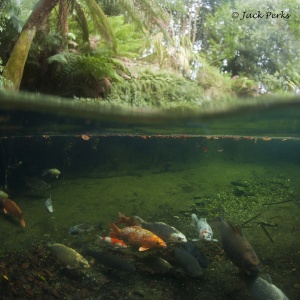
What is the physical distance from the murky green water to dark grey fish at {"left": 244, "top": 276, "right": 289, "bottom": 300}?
638 mm

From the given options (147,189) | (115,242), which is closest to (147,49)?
(147,189)

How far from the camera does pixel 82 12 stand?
32.3 feet

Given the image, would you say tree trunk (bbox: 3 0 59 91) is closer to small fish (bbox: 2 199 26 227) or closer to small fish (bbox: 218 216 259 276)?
small fish (bbox: 2 199 26 227)

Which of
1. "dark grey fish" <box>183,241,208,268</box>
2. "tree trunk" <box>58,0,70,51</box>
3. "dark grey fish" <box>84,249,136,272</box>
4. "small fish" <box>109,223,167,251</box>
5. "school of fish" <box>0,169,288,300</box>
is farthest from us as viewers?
"tree trunk" <box>58,0,70,51</box>

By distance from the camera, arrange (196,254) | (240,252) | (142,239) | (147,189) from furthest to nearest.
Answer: (147,189) < (196,254) < (142,239) < (240,252)

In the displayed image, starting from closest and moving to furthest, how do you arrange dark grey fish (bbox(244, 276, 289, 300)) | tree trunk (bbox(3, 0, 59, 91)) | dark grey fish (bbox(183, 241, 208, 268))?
dark grey fish (bbox(244, 276, 289, 300)) → dark grey fish (bbox(183, 241, 208, 268)) → tree trunk (bbox(3, 0, 59, 91))

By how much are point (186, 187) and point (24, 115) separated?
5750 mm

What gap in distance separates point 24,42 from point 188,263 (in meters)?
7.55

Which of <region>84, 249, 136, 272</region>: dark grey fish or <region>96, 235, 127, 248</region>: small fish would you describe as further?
<region>96, 235, 127, 248</region>: small fish

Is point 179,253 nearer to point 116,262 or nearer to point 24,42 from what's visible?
point 116,262

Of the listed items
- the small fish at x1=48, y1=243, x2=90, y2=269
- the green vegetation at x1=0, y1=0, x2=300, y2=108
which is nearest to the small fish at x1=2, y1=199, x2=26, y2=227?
the small fish at x1=48, y1=243, x2=90, y2=269

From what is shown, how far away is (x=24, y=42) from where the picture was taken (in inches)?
346

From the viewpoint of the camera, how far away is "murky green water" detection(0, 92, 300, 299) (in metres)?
5.41

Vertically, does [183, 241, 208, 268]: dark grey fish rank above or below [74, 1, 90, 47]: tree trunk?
below
